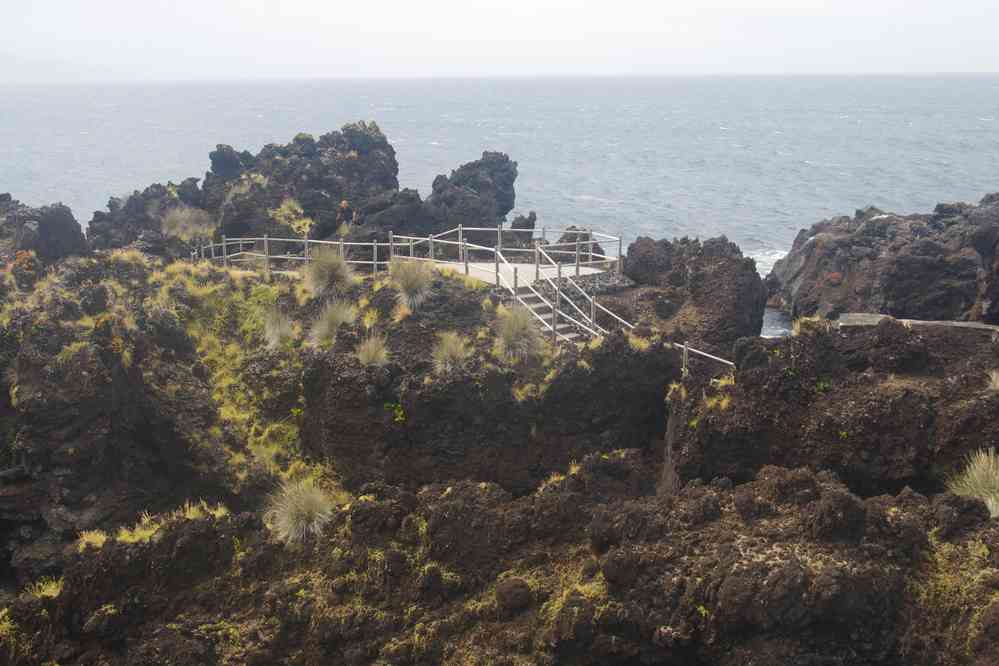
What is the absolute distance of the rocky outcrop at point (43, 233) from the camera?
84.7 feet

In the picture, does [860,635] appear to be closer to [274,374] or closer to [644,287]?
[274,374]

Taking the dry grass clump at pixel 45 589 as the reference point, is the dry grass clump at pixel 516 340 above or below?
above

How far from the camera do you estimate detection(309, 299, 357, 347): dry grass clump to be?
19594 millimetres

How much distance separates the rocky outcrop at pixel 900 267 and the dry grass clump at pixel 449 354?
13.0m

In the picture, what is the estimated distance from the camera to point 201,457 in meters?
18.3

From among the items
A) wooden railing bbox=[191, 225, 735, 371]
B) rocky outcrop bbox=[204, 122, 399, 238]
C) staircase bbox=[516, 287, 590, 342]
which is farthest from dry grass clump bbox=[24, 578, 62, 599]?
rocky outcrop bbox=[204, 122, 399, 238]

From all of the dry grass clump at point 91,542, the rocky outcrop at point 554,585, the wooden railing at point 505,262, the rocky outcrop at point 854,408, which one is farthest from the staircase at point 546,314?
the dry grass clump at point 91,542

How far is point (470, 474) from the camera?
17.4 m

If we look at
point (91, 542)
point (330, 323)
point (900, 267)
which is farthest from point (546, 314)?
point (900, 267)

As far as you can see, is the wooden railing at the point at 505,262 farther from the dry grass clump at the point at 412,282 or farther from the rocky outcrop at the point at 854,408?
the rocky outcrop at the point at 854,408

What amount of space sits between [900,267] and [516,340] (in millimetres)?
16486

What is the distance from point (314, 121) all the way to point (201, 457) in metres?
161

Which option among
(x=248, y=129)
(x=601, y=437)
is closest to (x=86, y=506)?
(x=601, y=437)

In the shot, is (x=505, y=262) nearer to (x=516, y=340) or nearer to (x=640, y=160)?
(x=516, y=340)
